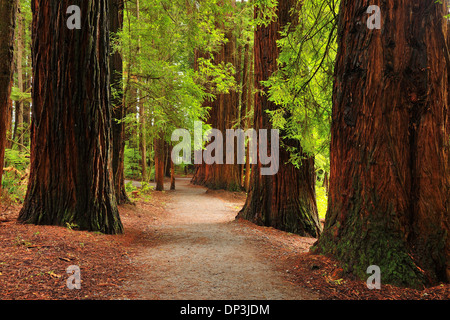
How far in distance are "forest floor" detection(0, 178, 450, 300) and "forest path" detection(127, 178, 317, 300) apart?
0.04 ft

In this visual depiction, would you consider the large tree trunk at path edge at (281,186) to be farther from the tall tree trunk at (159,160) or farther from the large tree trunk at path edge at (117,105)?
the tall tree trunk at (159,160)

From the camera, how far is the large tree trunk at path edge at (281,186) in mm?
8016

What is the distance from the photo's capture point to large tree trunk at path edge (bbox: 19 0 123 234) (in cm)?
533

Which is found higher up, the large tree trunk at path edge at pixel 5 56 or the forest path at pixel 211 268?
the large tree trunk at path edge at pixel 5 56

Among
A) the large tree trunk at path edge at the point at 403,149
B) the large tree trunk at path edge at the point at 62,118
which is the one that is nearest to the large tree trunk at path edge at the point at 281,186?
the large tree trunk at path edge at the point at 403,149

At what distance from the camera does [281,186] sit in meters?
8.07

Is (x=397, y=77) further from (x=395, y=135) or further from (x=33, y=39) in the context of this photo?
(x=33, y=39)

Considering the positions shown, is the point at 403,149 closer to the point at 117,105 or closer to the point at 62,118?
the point at 62,118

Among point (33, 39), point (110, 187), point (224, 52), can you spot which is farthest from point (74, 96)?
point (224, 52)

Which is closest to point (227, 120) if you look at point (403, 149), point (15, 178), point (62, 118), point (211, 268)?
point (15, 178)

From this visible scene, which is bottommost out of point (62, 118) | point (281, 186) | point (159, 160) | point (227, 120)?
point (281, 186)

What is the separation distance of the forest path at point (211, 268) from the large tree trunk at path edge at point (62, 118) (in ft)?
5.76

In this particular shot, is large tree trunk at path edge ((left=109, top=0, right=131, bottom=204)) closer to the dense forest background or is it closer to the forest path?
the dense forest background

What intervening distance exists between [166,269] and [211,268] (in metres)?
0.66
